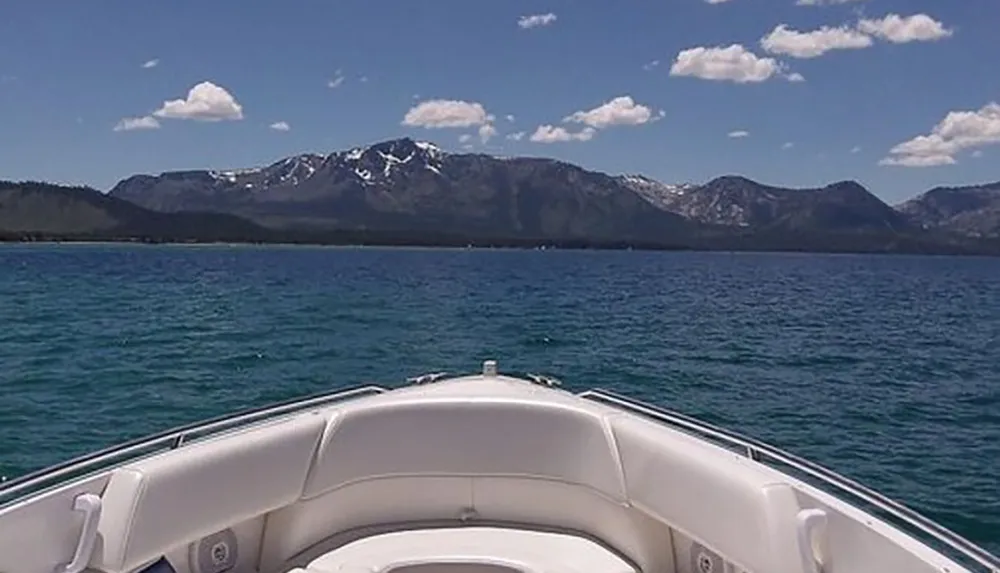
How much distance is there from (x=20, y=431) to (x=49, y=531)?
10.3 metres

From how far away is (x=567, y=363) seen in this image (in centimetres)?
2327

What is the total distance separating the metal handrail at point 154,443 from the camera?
366 centimetres

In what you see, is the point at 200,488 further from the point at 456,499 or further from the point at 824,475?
the point at 824,475

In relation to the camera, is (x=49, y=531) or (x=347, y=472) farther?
(x=347, y=472)

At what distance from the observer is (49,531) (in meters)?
3.59

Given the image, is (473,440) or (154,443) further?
(473,440)

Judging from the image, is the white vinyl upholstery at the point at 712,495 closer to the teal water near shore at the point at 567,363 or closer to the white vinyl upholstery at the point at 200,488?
the white vinyl upholstery at the point at 200,488

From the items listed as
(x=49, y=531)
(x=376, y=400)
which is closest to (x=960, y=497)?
(x=376, y=400)

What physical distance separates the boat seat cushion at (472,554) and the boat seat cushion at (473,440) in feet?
1.06

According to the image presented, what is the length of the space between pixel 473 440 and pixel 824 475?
1875mm

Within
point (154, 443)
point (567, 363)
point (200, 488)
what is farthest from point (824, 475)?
point (567, 363)

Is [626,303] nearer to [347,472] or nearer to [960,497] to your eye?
[960,497]

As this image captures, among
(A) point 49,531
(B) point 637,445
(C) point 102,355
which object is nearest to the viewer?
(A) point 49,531

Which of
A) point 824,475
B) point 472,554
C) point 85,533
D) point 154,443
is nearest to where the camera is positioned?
point 85,533
